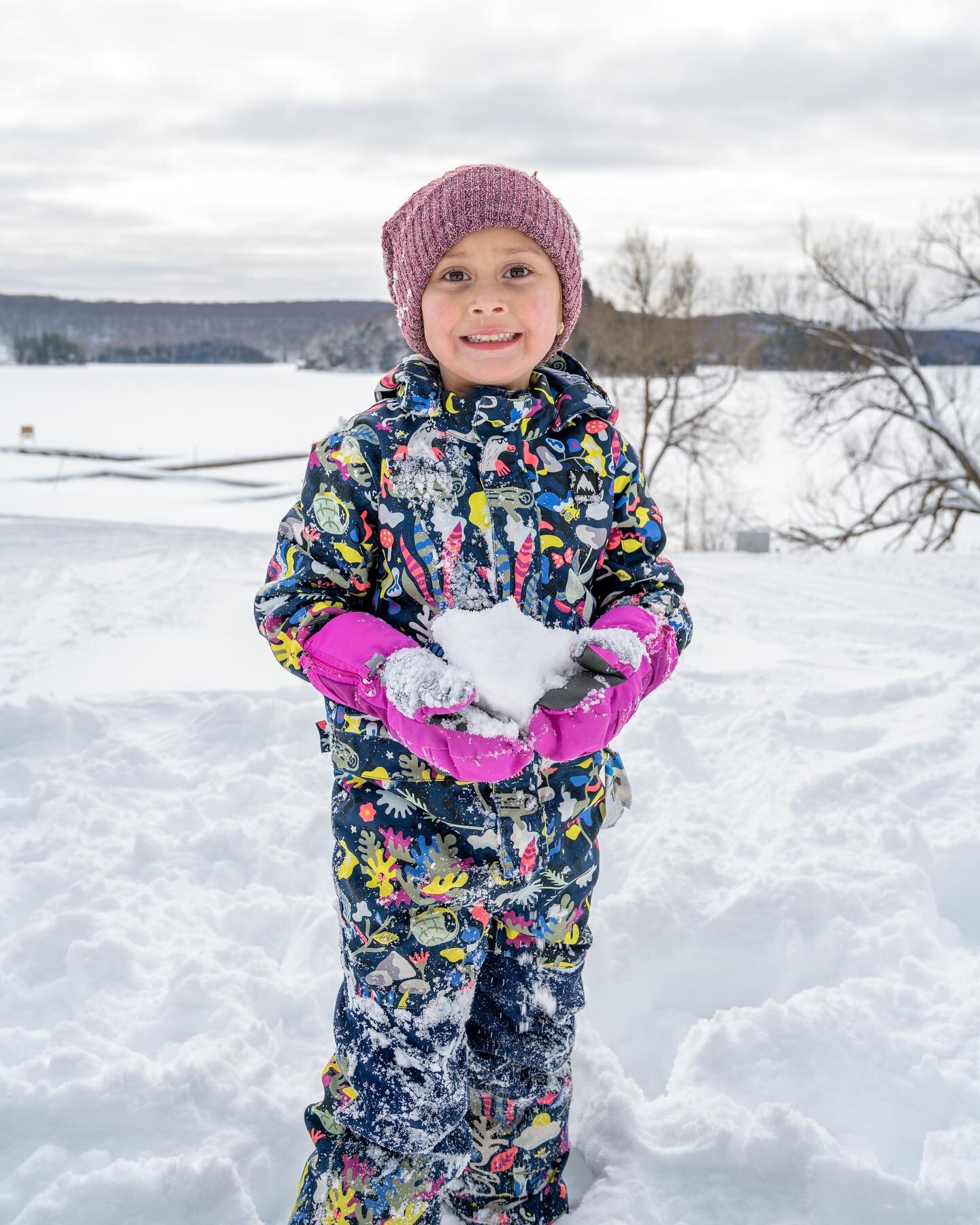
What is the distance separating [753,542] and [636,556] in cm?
683

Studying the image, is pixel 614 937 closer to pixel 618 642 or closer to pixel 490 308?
pixel 618 642

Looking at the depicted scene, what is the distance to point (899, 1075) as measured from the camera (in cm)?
201

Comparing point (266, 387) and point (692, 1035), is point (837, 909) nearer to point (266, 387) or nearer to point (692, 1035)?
point (692, 1035)

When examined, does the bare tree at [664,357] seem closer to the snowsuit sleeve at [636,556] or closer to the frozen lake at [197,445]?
the frozen lake at [197,445]

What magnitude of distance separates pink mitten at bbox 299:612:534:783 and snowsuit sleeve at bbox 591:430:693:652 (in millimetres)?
387

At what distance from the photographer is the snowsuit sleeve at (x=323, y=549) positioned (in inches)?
56.6

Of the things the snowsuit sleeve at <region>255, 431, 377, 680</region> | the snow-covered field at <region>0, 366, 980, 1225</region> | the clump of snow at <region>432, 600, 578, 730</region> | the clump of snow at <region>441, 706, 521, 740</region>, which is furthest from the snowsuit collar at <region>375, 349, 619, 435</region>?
the snow-covered field at <region>0, 366, 980, 1225</region>

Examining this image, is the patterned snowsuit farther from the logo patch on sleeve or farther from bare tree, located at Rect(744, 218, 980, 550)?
bare tree, located at Rect(744, 218, 980, 550)

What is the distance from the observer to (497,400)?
4.82 feet

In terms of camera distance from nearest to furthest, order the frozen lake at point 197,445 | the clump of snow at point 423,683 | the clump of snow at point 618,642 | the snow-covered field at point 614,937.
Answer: the clump of snow at point 423,683 < the clump of snow at point 618,642 < the snow-covered field at point 614,937 < the frozen lake at point 197,445

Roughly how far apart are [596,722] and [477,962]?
467 mm

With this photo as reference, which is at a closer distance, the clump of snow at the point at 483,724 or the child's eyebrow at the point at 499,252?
the clump of snow at the point at 483,724

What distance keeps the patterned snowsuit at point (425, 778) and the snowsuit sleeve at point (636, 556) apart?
11 mm

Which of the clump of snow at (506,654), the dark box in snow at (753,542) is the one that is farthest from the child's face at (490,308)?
the dark box in snow at (753,542)
